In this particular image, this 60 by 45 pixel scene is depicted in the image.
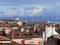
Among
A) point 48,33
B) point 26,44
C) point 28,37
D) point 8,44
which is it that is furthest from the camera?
point 28,37

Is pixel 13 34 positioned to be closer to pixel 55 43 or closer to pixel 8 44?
pixel 8 44

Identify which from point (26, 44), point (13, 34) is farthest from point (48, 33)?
point (13, 34)

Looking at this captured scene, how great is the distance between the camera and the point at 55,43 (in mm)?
6246

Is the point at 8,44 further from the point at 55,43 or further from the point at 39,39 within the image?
the point at 55,43

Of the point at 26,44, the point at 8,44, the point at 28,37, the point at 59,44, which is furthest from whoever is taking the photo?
the point at 28,37

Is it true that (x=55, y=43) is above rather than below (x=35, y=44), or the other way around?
above

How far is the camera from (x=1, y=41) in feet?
52.3

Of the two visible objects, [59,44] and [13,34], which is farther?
[13,34]

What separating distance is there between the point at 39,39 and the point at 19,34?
169cm

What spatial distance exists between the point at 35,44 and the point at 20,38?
1.18 m

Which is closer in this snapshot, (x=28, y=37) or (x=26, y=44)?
(x=26, y=44)

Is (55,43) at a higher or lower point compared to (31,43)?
higher

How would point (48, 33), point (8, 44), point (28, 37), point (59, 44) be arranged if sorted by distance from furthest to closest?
1. point (28, 37)
2. point (8, 44)
3. point (48, 33)
4. point (59, 44)

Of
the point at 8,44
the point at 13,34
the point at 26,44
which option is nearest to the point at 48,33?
the point at 8,44
